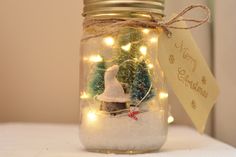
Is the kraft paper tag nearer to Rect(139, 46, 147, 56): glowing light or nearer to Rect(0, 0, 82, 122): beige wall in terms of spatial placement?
Rect(139, 46, 147, 56): glowing light

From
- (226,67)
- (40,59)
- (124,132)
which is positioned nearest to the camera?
(124,132)

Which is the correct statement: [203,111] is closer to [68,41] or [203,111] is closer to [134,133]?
[134,133]

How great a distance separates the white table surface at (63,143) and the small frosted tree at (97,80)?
0.07m

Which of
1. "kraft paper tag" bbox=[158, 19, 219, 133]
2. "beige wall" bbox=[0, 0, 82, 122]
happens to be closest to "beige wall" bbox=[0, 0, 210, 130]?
"beige wall" bbox=[0, 0, 82, 122]

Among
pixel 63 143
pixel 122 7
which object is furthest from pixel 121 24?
pixel 63 143

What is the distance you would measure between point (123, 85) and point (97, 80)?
3 centimetres

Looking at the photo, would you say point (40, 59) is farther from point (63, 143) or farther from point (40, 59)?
point (63, 143)

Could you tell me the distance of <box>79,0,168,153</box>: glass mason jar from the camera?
18.8 inches

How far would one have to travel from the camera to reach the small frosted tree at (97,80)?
49cm

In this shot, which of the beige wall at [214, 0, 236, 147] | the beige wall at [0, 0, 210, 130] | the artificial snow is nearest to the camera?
the artificial snow

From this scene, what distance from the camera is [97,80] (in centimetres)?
49

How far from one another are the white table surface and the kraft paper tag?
0.04 metres

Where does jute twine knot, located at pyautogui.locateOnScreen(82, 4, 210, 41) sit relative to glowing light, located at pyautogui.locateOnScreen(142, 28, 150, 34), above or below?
above

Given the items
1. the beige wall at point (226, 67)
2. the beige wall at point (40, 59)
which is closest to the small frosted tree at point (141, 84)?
the beige wall at point (226, 67)
